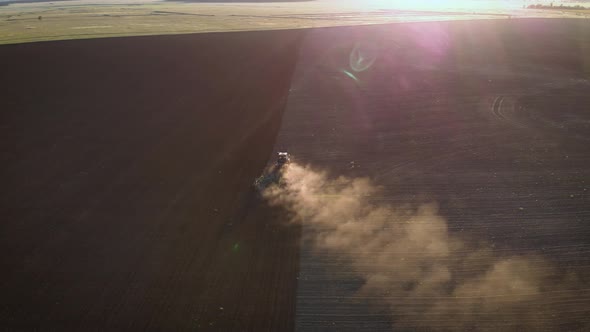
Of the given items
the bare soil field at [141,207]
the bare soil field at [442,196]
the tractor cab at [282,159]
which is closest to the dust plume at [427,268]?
the bare soil field at [442,196]

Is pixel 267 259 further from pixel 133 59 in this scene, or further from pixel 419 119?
pixel 133 59

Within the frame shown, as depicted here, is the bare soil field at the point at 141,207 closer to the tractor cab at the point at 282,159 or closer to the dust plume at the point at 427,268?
A: the tractor cab at the point at 282,159

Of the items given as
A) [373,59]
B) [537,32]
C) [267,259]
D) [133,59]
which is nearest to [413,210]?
[267,259]

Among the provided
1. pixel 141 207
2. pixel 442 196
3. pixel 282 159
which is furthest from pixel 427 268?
pixel 141 207

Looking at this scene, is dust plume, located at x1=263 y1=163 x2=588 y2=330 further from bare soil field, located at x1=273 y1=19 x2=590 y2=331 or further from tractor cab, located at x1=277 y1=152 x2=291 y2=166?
tractor cab, located at x1=277 y1=152 x2=291 y2=166

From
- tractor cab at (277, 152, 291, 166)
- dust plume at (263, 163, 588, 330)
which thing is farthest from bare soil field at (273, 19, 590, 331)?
tractor cab at (277, 152, 291, 166)
